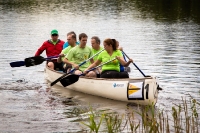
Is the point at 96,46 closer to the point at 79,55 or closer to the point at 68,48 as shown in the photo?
the point at 79,55

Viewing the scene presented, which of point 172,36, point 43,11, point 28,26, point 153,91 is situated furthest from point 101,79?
point 43,11

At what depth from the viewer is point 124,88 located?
13969mm

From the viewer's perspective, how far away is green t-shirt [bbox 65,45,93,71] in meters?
16.1

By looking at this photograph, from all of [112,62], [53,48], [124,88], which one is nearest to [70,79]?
[112,62]

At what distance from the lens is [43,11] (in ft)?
169

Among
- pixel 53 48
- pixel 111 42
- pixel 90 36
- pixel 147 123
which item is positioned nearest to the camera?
pixel 147 123

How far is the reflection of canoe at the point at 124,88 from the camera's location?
13414mm

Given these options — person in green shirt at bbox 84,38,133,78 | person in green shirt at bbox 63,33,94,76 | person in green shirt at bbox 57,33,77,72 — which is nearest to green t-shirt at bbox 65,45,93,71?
person in green shirt at bbox 63,33,94,76

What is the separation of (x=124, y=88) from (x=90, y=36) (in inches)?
750

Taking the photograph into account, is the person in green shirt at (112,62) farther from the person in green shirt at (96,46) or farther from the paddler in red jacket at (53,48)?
the paddler in red jacket at (53,48)

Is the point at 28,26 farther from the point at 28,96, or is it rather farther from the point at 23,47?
the point at 28,96

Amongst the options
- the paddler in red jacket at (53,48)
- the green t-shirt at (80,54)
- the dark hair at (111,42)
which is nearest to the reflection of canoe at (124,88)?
the green t-shirt at (80,54)

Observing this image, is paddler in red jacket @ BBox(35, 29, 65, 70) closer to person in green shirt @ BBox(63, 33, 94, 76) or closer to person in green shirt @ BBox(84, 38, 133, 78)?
person in green shirt @ BBox(63, 33, 94, 76)

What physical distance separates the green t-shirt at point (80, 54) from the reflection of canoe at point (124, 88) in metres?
0.73
